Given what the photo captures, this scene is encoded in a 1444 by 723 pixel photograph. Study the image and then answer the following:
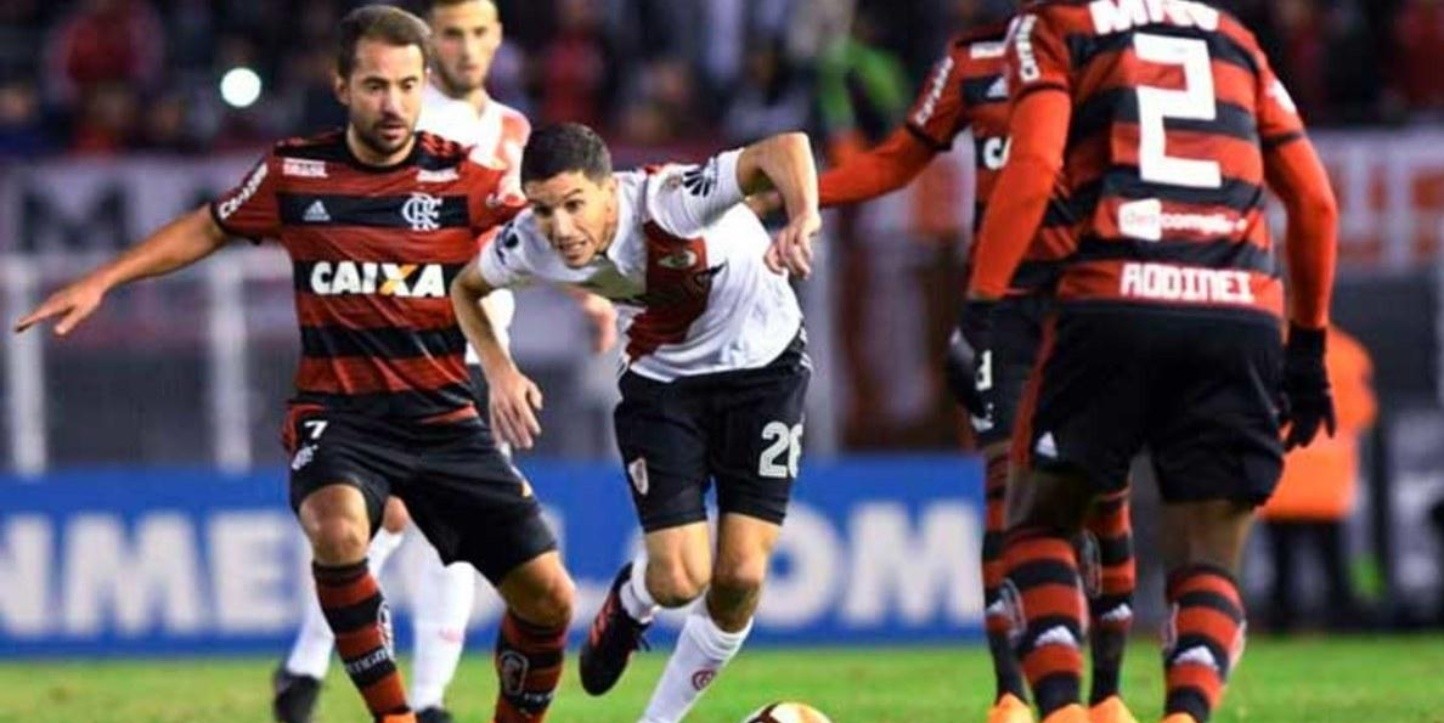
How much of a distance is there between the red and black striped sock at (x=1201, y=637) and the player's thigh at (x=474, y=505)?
221 centimetres

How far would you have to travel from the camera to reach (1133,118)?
8.75 metres

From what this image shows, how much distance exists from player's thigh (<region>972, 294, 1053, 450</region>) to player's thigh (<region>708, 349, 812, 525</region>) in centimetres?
85

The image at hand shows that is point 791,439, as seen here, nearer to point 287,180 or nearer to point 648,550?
point 648,550

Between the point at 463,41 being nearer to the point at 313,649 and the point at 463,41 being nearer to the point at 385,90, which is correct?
the point at 385,90

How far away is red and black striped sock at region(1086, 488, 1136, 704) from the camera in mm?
10922

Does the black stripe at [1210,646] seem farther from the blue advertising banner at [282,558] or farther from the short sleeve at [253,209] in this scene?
the blue advertising banner at [282,558]

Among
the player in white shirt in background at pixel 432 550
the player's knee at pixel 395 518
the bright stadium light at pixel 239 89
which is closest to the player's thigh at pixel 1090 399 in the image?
the player in white shirt in background at pixel 432 550

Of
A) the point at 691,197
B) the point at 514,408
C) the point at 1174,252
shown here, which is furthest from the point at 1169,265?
the point at 514,408

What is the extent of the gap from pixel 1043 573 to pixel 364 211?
248cm

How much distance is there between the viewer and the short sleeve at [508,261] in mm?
10055

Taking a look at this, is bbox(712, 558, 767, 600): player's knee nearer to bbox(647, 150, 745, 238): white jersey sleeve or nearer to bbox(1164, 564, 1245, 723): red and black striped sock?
bbox(647, 150, 745, 238): white jersey sleeve

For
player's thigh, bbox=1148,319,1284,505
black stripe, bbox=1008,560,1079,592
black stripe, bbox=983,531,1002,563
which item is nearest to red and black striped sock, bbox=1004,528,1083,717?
black stripe, bbox=1008,560,1079,592

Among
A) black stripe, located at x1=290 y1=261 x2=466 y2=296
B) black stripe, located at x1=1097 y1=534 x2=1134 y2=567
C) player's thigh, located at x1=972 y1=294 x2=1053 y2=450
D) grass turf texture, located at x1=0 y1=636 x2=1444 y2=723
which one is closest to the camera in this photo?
black stripe, located at x1=290 y1=261 x2=466 y2=296

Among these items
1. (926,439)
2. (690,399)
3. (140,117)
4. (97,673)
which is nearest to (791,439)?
(690,399)
